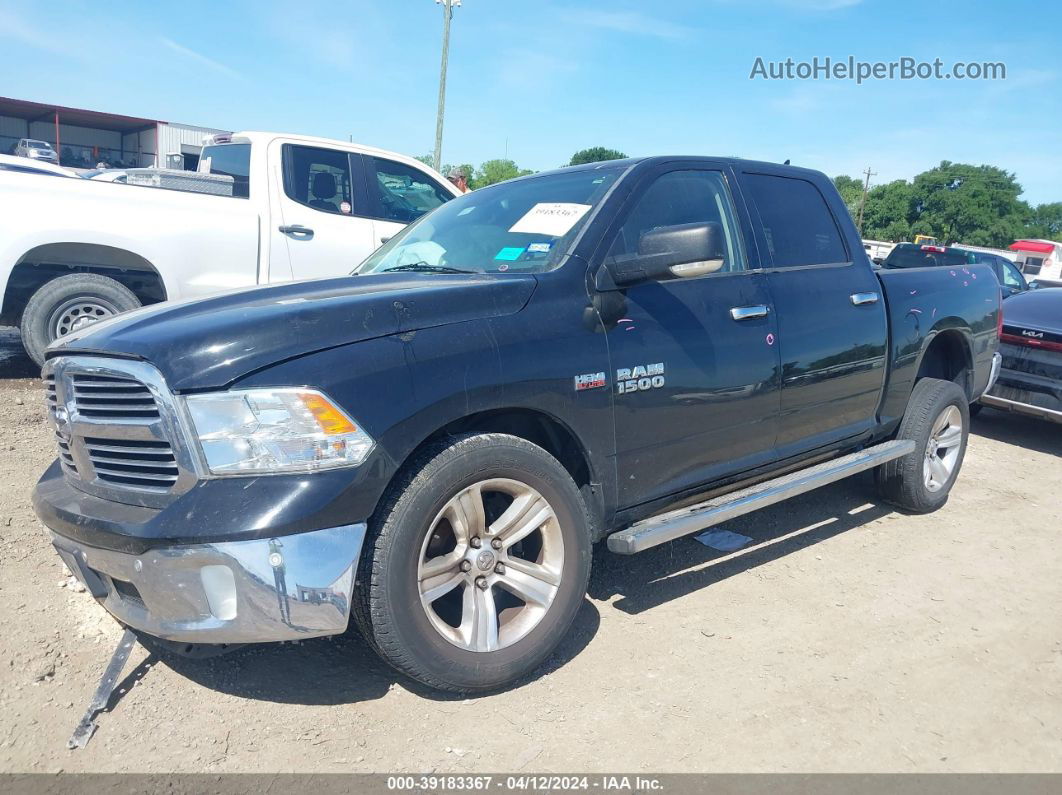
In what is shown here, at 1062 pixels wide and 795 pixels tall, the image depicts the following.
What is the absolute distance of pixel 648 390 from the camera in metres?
3.20

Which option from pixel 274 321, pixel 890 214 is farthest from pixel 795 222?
pixel 890 214

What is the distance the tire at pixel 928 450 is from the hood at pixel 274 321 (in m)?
2.89

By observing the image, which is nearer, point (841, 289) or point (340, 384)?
point (340, 384)

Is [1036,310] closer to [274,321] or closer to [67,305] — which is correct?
[274,321]

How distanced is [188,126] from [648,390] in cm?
4259

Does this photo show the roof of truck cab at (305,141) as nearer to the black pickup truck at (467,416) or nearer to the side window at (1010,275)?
the black pickup truck at (467,416)


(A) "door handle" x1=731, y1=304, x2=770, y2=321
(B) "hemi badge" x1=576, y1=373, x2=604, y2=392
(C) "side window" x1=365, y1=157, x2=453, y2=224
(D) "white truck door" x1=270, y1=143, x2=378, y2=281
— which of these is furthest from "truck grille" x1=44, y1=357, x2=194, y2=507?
(C) "side window" x1=365, y1=157, x2=453, y2=224

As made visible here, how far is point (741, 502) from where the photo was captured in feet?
11.5

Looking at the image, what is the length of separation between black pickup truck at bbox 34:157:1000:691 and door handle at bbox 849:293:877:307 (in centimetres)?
4

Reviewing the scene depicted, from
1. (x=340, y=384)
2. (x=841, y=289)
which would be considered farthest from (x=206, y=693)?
(x=841, y=289)

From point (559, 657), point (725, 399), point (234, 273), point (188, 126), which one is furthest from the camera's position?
point (188, 126)

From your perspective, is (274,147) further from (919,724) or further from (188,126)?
(188,126)

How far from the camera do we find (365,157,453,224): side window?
287 inches

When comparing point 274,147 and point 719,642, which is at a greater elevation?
point 274,147
